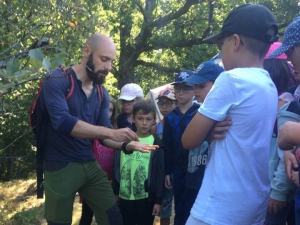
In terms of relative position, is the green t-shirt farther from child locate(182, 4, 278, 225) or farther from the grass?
child locate(182, 4, 278, 225)

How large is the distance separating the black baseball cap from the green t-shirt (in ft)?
6.49

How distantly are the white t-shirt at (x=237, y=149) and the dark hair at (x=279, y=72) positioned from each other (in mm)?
753

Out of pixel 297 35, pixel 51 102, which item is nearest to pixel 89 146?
→ pixel 51 102

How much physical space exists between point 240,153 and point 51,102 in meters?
1.68

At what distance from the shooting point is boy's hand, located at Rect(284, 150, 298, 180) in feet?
6.49

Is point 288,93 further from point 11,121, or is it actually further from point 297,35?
point 11,121

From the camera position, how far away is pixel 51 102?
9.84 ft

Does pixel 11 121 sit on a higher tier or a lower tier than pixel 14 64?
lower

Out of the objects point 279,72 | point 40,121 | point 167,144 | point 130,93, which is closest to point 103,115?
point 40,121

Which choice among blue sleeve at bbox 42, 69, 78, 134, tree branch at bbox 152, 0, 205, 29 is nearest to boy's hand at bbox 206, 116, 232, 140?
blue sleeve at bbox 42, 69, 78, 134

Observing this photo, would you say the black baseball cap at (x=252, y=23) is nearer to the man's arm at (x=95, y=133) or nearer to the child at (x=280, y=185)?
the child at (x=280, y=185)

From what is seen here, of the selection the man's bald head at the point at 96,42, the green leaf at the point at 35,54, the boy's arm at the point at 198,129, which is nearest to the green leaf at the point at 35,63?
the green leaf at the point at 35,54

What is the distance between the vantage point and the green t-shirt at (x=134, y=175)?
3.62 meters

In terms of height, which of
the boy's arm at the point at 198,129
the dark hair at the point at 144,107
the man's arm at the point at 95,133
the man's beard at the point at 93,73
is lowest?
the man's arm at the point at 95,133
